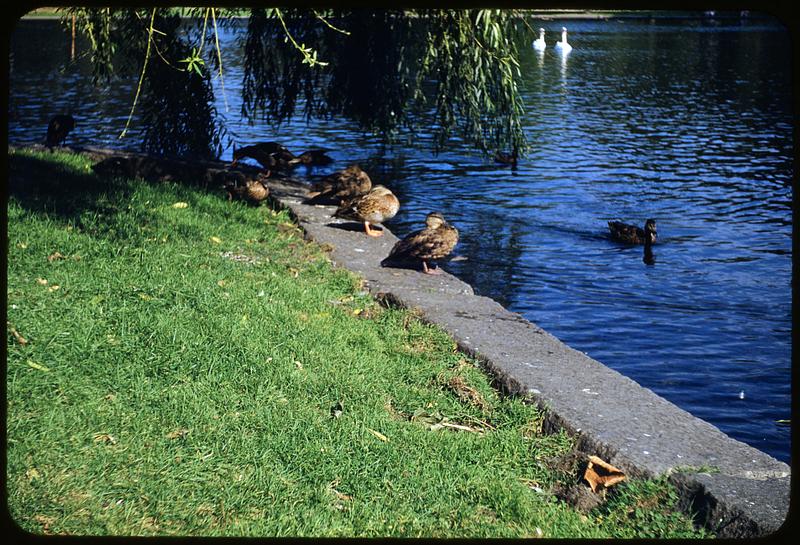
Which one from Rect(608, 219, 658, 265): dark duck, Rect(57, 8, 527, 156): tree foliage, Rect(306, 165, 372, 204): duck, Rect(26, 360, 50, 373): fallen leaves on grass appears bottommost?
Rect(608, 219, 658, 265): dark duck

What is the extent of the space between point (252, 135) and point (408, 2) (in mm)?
19038

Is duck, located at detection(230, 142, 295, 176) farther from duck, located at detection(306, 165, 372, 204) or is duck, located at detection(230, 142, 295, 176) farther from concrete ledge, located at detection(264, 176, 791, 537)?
concrete ledge, located at detection(264, 176, 791, 537)

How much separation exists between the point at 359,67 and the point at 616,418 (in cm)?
975

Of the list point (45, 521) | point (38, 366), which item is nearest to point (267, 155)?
point (38, 366)

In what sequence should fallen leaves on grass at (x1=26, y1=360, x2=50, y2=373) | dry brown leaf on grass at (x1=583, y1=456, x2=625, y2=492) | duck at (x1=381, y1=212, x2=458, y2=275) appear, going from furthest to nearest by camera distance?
duck at (x1=381, y1=212, x2=458, y2=275) → fallen leaves on grass at (x1=26, y1=360, x2=50, y2=373) → dry brown leaf on grass at (x1=583, y1=456, x2=625, y2=492)

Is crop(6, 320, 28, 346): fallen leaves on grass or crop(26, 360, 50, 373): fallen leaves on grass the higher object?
crop(6, 320, 28, 346): fallen leaves on grass

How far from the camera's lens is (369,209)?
12.2 metres

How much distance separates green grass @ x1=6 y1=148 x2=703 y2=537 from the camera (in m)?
4.86

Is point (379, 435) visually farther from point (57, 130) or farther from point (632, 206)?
point (57, 130)

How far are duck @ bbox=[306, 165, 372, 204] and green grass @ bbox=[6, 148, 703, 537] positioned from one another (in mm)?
4518

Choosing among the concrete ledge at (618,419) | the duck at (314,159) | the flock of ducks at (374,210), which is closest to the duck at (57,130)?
the flock of ducks at (374,210)

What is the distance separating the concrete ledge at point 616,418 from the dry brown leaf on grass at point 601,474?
0.06 metres

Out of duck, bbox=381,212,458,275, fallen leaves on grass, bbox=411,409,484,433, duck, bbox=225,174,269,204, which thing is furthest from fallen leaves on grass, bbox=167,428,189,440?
duck, bbox=225,174,269,204

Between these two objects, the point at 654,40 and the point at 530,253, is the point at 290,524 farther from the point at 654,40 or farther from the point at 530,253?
the point at 654,40
